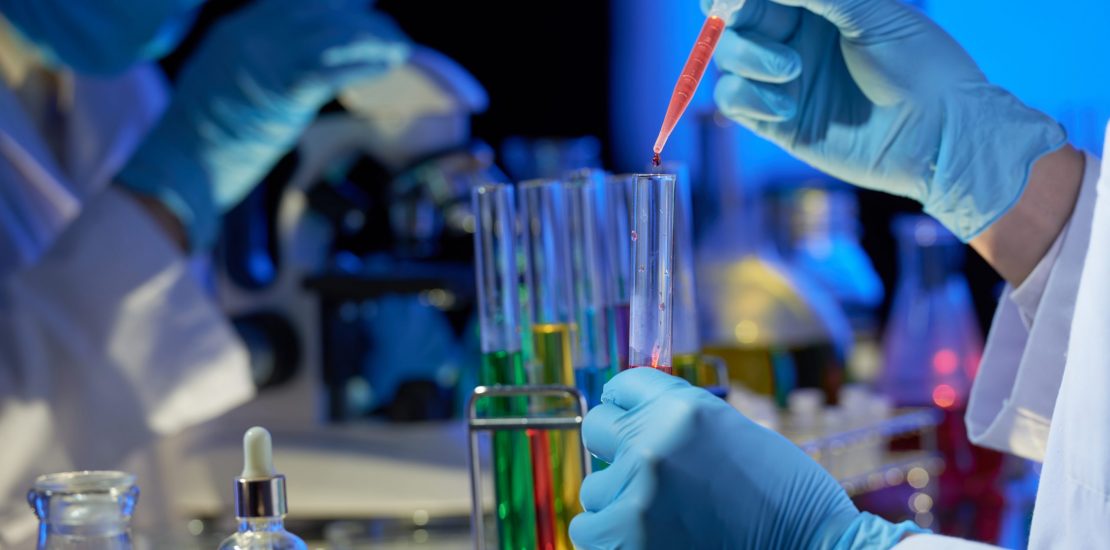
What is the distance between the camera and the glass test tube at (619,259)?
0.93m

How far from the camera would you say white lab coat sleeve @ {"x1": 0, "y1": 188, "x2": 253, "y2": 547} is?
1.74 m

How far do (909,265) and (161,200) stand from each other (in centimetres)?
124

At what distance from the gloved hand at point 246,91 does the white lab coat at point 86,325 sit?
13 cm

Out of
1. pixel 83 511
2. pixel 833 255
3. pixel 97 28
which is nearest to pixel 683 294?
pixel 83 511

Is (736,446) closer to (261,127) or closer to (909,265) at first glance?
(909,265)

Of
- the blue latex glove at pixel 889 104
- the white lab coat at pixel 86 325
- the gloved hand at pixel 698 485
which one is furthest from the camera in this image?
the white lab coat at pixel 86 325

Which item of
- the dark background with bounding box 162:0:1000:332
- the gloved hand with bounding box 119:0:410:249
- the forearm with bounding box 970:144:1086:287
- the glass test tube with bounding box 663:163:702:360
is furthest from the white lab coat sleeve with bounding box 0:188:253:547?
the dark background with bounding box 162:0:1000:332

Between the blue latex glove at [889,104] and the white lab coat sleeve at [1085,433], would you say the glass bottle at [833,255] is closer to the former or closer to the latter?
the blue latex glove at [889,104]

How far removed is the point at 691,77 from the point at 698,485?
28cm

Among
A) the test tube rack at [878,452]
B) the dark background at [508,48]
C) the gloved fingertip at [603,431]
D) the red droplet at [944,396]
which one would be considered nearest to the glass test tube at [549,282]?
the gloved fingertip at [603,431]

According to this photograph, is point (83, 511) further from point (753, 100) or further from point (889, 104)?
point (889, 104)

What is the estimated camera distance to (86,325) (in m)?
1.78

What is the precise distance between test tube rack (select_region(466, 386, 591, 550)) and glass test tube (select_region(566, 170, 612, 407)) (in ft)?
0.09

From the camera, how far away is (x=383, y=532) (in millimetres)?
1798
